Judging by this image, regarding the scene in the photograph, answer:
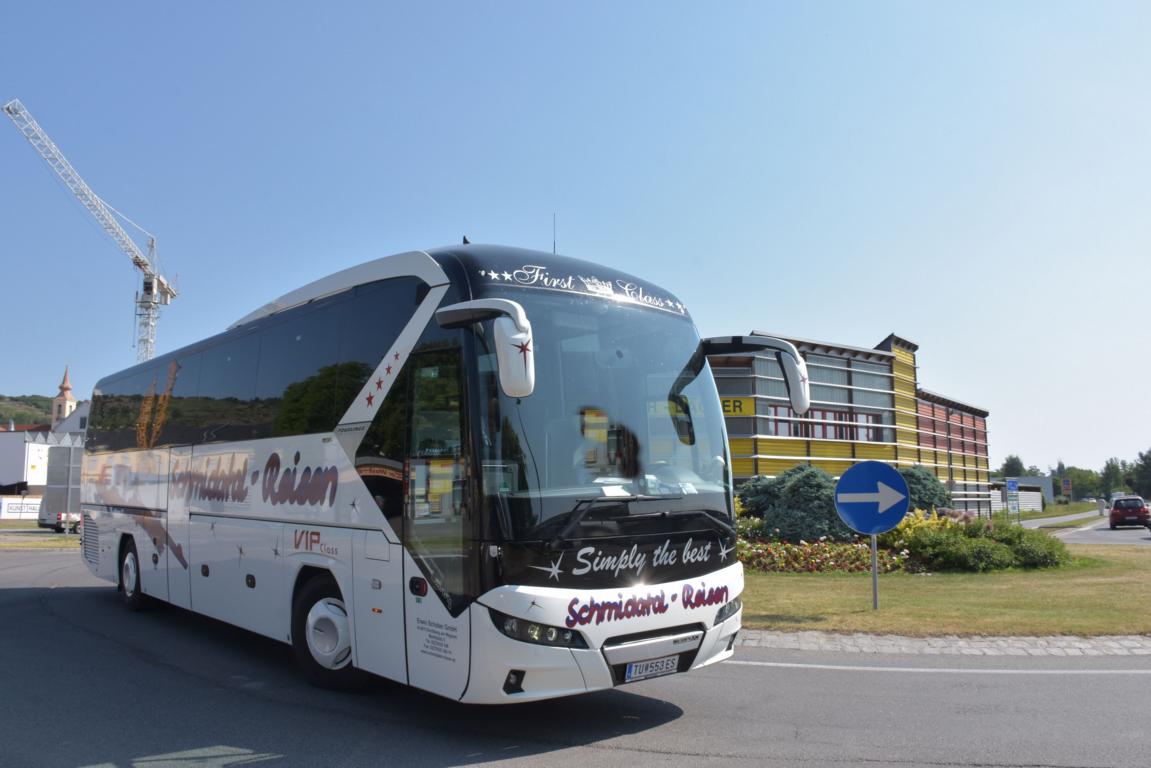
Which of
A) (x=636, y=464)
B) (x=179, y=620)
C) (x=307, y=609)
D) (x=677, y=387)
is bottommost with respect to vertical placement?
(x=179, y=620)

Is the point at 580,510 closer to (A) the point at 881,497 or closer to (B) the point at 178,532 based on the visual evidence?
(A) the point at 881,497

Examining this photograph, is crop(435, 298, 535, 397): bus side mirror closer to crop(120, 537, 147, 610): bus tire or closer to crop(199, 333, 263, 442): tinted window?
crop(199, 333, 263, 442): tinted window

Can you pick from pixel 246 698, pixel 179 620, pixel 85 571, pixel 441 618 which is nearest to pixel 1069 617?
pixel 441 618

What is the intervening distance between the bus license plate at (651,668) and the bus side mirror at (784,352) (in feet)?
7.75

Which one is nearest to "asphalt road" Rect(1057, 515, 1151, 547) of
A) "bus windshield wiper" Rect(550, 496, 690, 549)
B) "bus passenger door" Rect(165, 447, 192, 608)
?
"bus windshield wiper" Rect(550, 496, 690, 549)

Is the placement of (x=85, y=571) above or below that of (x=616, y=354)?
below

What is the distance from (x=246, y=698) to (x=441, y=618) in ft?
8.42

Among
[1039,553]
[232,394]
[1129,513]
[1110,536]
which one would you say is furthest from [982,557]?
[1129,513]

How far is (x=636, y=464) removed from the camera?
240 inches

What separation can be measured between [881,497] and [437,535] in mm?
7019

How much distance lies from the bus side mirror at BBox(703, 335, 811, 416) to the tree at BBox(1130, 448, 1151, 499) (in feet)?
568

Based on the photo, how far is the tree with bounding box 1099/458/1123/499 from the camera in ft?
548

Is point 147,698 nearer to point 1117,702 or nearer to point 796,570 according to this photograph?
point 1117,702

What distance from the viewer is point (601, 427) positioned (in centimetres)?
600
